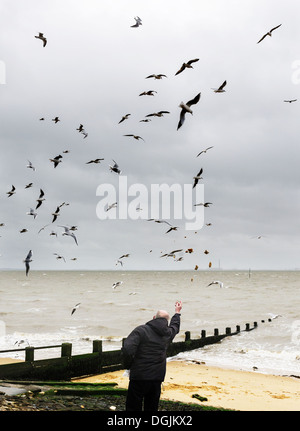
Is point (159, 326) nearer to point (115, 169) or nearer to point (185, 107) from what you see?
point (185, 107)

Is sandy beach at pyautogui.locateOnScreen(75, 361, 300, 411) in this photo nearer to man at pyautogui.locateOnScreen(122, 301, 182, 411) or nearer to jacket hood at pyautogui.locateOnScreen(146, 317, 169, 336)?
man at pyautogui.locateOnScreen(122, 301, 182, 411)

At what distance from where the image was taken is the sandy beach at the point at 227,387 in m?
13.2

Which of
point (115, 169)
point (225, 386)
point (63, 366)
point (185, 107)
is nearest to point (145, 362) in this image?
point (185, 107)

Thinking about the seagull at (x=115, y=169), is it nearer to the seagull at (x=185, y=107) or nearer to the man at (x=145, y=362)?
the seagull at (x=185, y=107)

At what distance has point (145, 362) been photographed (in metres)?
6.74

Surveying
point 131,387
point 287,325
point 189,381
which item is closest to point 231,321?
point 287,325

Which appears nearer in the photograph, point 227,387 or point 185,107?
point 185,107

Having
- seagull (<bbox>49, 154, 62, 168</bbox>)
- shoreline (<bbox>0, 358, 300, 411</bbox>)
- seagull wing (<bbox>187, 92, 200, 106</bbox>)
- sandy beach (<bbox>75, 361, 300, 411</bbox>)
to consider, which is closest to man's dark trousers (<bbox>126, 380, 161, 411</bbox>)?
shoreline (<bbox>0, 358, 300, 411</bbox>)

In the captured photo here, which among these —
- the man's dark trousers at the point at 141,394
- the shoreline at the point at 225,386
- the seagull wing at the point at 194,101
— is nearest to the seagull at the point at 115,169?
the seagull wing at the point at 194,101

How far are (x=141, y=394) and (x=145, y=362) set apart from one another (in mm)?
567

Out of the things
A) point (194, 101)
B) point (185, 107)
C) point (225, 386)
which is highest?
point (194, 101)

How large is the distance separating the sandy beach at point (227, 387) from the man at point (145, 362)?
5.87 meters
